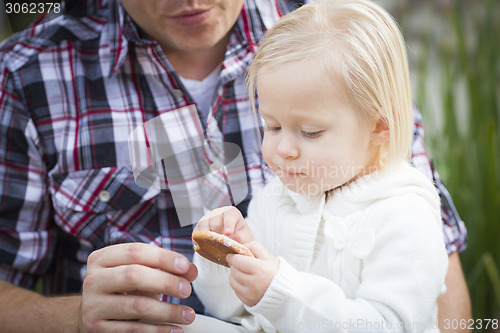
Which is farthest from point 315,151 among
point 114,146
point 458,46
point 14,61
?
point 458,46

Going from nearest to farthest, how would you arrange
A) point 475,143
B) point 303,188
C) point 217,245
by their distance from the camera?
point 217,245, point 303,188, point 475,143

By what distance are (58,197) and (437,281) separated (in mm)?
786

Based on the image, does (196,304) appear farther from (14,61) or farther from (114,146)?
(14,61)

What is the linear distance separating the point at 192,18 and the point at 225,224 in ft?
1.63

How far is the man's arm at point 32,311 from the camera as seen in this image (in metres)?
1.10

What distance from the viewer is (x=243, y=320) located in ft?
3.28

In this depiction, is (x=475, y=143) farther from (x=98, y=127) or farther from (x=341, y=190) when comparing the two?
(x=98, y=127)

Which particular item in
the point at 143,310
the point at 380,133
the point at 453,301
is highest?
the point at 380,133

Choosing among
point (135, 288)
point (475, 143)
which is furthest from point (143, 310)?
point (475, 143)

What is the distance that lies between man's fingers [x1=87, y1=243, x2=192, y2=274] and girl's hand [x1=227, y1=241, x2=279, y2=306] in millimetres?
85

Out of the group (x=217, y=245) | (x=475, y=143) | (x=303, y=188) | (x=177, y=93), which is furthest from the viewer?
(x=475, y=143)

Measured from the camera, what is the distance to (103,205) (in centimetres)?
121

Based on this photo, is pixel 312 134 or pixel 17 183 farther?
pixel 17 183

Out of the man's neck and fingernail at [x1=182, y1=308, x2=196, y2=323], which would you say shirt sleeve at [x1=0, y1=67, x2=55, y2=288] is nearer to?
the man's neck
